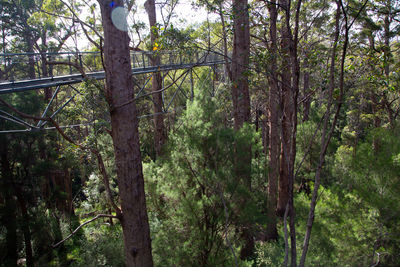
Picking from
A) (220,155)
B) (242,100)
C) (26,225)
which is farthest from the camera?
(26,225)

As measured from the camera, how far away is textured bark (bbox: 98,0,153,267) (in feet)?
11.4

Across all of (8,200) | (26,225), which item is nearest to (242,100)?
(26,225)

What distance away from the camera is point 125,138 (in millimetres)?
3582

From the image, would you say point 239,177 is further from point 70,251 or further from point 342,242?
point 70,251

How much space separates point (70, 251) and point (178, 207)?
8663 millimetres

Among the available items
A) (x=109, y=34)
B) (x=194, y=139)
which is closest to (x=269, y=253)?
(x=194, y=139)

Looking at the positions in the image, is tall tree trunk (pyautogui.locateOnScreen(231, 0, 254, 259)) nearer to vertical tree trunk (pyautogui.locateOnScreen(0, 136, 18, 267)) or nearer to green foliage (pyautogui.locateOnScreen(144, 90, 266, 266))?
green foliage (pyautogui.locateOnScreen(144, 90, 266, 266))

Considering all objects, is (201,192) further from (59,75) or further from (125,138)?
(59,75)

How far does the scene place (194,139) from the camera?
261 inches

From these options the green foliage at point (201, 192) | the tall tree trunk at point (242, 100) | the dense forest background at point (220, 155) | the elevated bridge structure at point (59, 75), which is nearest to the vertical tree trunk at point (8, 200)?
the dense forest background at point (220, 155)

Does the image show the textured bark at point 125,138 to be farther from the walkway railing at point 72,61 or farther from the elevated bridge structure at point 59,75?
the walkway railing at point 72,61

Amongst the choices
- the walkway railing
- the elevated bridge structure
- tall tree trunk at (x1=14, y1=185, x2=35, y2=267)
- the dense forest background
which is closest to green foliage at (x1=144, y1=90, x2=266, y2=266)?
the dense forest background

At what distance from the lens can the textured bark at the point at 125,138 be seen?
3.48 metres

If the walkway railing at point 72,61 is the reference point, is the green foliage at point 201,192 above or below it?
below
